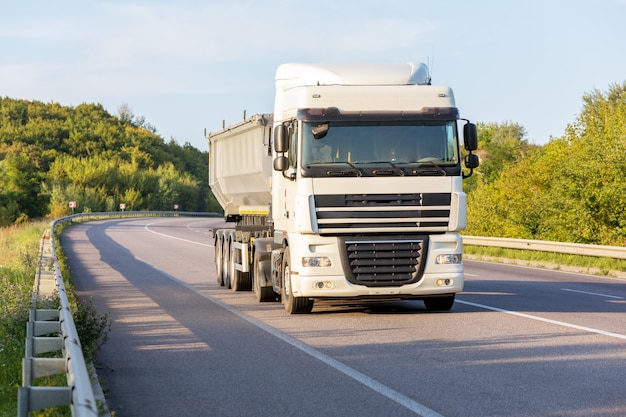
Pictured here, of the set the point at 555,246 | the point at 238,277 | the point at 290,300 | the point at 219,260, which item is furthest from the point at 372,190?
the point at 555,246

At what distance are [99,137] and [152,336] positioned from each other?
144m

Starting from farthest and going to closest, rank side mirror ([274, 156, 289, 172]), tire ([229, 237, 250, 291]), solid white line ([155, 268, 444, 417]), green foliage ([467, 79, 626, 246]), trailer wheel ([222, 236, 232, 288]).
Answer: green foliage ([467, 79, 626, 246]) → trailer wheel ([222, 236, 232, 288]) → tire ([229, 237, 250, 291]) → side mirror ([274, 156, 289, 172]) → solid white line ([155, 268, 444, 417])

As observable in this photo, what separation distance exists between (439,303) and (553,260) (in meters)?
14.0

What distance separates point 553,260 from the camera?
2856cm

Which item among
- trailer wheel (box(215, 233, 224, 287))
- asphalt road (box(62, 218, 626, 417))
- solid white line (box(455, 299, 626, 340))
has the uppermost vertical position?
trailer wheel (box(215, 233, 224, 287))

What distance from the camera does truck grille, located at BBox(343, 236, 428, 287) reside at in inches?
561

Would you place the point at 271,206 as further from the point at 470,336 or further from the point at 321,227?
the point at 470,336

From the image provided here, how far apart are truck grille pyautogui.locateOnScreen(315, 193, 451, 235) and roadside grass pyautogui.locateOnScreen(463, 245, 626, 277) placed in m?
12.0

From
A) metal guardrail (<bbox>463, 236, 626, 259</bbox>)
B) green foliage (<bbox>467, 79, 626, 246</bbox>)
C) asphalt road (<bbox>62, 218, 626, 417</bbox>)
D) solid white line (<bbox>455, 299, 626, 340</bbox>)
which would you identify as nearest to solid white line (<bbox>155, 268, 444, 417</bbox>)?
asphalt road (<bbox>62, 218, 626, 417</bbox>)

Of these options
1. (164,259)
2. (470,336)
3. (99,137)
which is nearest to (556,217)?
(164,259)

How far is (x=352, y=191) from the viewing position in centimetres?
1412

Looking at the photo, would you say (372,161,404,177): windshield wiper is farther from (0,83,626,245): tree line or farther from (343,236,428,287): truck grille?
(0,83,626,245): tree line

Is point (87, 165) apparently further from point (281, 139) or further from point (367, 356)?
point (367, 356)

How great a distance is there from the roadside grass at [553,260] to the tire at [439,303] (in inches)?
422
